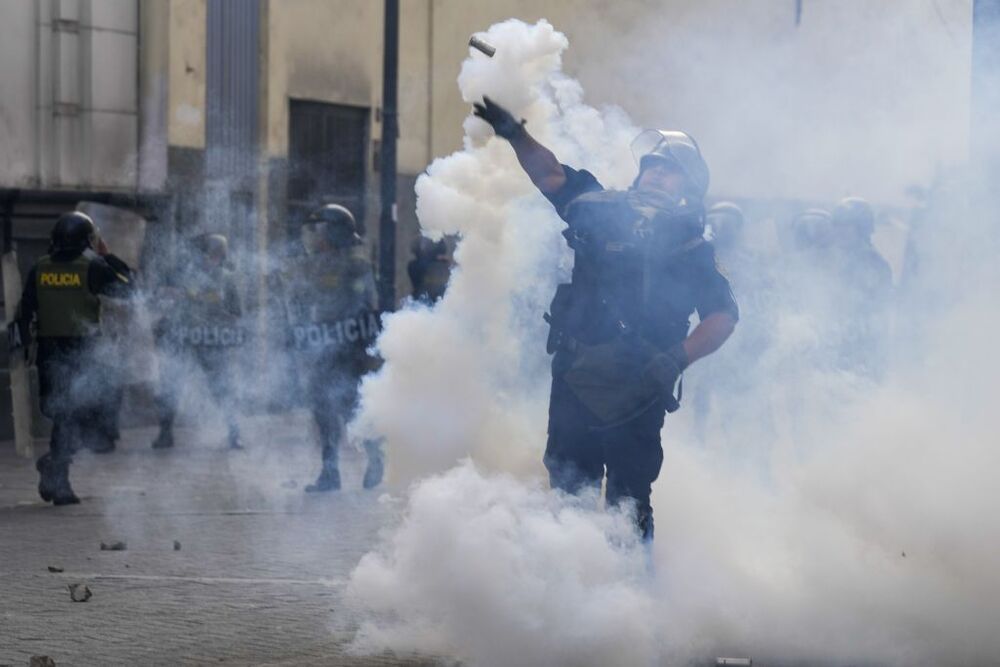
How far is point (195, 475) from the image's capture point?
12.8 m

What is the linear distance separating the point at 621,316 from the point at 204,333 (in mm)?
8064

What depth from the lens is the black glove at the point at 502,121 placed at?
6.32 m

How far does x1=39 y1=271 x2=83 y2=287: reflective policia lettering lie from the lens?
37.5 feet

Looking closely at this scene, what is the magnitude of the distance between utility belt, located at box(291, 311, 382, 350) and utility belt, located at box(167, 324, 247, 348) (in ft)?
5.42

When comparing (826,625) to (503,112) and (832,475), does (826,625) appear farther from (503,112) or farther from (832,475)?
(503,112)

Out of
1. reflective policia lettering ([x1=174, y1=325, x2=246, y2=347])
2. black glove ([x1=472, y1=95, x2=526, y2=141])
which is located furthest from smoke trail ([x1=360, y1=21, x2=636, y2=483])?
reflective policia lettering ([x1=174, y1=325, x2=246, y2=347])

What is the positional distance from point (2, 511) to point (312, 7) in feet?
31.2

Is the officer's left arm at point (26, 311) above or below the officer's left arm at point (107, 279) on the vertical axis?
below

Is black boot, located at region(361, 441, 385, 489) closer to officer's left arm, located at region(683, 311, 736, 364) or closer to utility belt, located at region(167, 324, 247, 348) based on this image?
utility belt, located at region(167, 324, 247, 348)

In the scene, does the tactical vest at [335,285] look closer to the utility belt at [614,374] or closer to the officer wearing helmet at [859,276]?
the officer wearing helmet at [859,276]

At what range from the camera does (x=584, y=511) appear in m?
6.16

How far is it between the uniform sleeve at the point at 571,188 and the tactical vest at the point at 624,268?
0.20 feet

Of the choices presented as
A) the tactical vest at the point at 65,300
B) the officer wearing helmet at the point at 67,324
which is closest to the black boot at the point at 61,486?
the officer wearing helmet at the point at 67,324

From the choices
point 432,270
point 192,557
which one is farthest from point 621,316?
point 432,270
